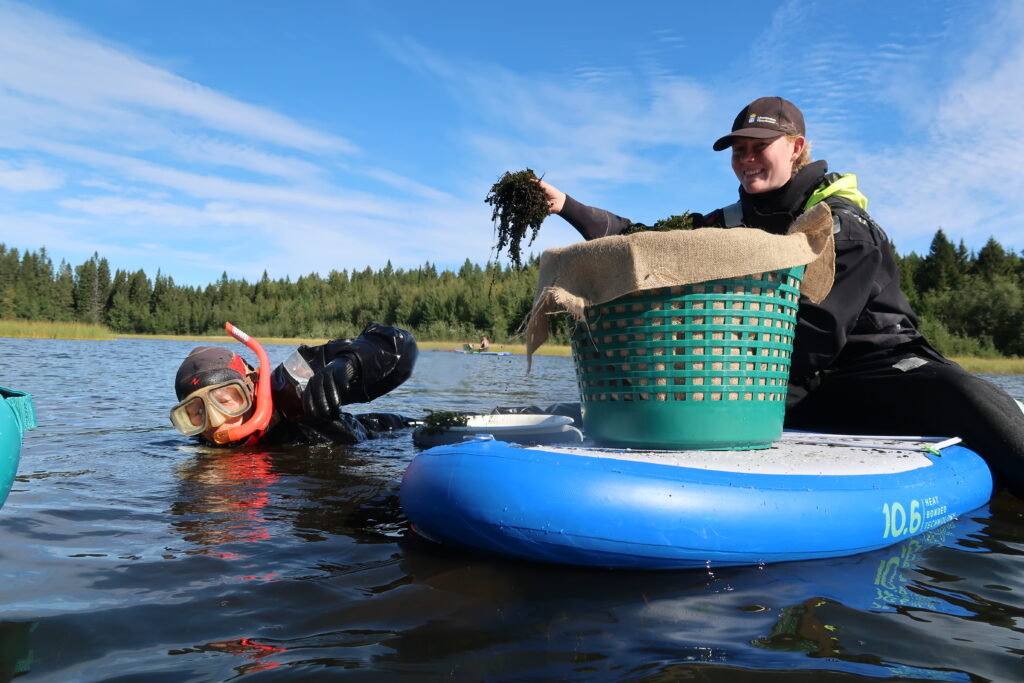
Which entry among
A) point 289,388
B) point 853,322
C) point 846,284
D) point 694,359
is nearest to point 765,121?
point 846,284

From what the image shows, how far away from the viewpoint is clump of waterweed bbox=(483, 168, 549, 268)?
3.44 m

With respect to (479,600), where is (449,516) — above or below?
above

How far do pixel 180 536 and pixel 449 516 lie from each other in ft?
4.28

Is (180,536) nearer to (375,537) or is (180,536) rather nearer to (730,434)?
(375,537)

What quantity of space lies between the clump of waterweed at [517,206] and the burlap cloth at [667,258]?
1.77ft

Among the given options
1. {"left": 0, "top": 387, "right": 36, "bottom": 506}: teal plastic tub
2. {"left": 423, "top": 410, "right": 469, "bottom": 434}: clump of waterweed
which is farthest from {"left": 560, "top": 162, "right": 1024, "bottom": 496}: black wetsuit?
{"left": 0, "top": 387, "right": 36, "bottom": 506}: teal plastic tub

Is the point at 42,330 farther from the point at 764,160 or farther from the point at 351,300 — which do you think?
the point at 764,160

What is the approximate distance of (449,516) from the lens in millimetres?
2537

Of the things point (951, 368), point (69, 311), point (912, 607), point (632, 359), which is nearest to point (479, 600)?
point (632, 359)

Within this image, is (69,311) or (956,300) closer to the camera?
(956,300)

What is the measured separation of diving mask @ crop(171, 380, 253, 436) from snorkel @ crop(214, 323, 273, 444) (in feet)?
0.30

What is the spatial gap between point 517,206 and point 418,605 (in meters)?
2.03

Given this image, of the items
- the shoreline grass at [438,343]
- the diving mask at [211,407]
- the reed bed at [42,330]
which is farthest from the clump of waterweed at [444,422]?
the reed bed at [42,330]

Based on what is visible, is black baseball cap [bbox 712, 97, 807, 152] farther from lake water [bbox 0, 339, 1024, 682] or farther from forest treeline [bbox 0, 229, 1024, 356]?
forest treeline [bbox 0, 229, 1024, 356]
